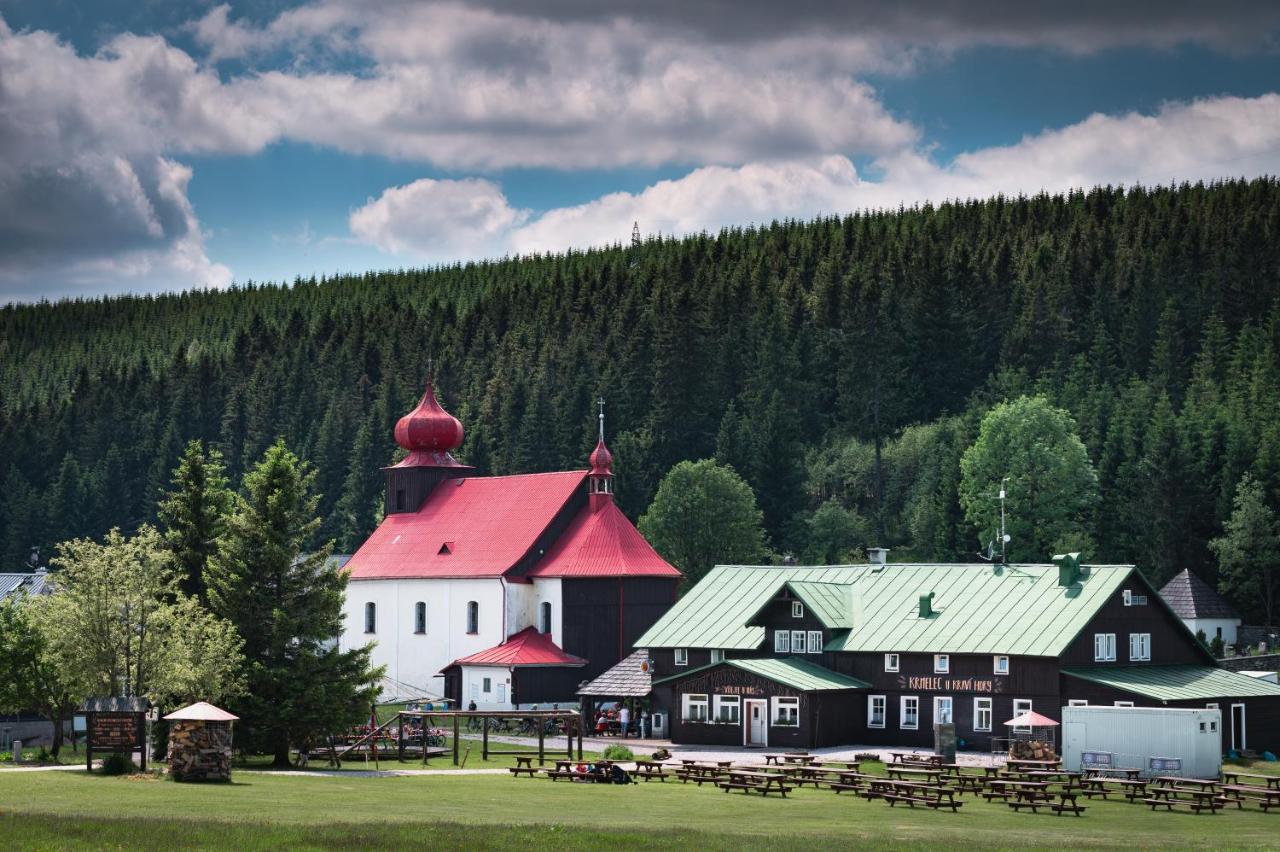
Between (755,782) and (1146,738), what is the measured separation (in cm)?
1382

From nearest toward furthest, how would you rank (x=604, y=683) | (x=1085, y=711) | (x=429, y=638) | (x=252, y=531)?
(x=1085, y=711) → (x=252, y=531) → (x=604, y=683) → (x=429, y=638)

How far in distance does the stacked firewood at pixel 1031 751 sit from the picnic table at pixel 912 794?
1423cm

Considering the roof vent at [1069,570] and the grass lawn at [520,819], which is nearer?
the grass lawn at [520,819]

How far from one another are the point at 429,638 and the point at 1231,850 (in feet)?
203

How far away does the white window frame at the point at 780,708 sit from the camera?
6900 centimetres

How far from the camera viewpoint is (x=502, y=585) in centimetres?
8944

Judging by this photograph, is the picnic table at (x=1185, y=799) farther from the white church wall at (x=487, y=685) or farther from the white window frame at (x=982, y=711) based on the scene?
the white church wall at (x=487, y=685)

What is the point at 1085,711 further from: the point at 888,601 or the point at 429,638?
the point at 429,638

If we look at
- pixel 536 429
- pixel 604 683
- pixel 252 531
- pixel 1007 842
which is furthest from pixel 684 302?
pixel 1007 842

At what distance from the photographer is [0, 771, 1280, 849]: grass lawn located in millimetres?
35375

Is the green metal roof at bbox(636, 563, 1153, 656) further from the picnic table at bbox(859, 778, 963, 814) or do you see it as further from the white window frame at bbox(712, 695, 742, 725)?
the picnic table at bbox(859, 778, 963, 814)

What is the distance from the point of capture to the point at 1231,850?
3588cm

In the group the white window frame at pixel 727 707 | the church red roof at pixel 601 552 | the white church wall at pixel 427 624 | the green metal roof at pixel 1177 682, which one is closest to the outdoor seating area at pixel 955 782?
the green metal roof at pixel 1177 682

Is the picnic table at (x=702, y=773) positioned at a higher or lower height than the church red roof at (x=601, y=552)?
lower
